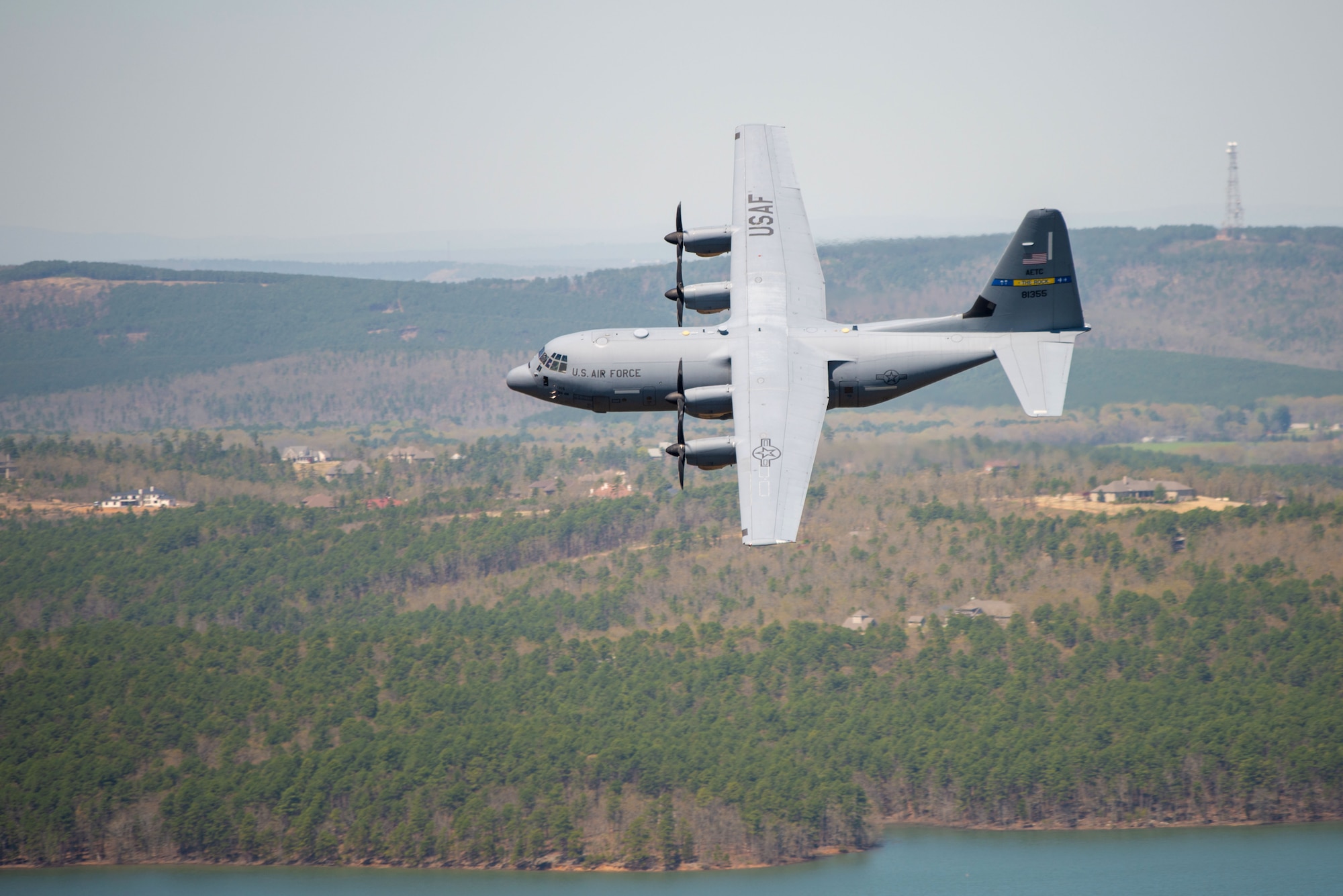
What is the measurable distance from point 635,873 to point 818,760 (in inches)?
1240

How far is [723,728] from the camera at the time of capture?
200m

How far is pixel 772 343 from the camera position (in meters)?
55.9

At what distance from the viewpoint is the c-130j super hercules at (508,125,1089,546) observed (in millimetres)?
54938

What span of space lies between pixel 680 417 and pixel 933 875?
138 m

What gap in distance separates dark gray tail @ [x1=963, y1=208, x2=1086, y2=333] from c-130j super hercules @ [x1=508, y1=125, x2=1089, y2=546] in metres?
0.05

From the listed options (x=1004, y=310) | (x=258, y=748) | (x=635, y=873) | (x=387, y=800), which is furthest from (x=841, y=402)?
(x=258, y=748)

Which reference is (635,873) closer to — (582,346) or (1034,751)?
(1034,751)

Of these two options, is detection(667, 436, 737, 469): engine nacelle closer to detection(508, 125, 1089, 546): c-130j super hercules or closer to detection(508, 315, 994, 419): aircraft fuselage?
detection(508, 125, 1089, 546): c-130j super hercules

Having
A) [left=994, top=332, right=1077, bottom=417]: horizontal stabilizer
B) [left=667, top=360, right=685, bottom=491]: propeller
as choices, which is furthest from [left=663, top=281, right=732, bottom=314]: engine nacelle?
[left=994, top=332, right=1077, bottom=417]: horizontal stabilizer

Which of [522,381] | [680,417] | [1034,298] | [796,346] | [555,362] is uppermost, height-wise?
[1034,298]

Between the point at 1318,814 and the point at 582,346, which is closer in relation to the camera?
the point at 582,346

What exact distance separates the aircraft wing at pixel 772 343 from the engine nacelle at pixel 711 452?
366mm

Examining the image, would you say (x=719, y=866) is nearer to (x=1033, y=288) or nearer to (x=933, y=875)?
(x=933, y=875)

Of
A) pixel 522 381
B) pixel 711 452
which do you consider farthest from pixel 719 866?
pixel 711 452
